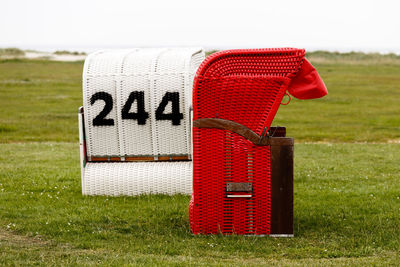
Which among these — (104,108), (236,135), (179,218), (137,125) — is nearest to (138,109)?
(137,125)

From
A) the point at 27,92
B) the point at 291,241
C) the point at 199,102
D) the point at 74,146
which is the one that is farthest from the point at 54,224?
the point at 27,92

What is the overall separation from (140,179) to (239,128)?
3.02 meters

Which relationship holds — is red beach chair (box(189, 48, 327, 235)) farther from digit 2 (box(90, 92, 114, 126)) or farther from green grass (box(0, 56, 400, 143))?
green grass (box(0, 56, 400, 143))

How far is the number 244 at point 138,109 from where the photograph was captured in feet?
30.6

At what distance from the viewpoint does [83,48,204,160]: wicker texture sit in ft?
30.6

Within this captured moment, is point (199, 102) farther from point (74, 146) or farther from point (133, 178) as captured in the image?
point (74, 146)

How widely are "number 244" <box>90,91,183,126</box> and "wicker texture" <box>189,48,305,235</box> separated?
2440 millimetres

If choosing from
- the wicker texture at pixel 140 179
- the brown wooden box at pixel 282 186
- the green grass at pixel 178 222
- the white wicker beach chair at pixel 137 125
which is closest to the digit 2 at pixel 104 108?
the white wicker beach chair at pixel 137 125

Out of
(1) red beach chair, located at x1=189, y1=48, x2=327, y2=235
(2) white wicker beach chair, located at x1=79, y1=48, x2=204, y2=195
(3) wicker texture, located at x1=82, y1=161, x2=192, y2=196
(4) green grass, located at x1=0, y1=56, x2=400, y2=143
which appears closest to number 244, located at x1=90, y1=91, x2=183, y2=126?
(2) white wicker beach chair, located at x1=79, y1=48, x2=204, y2=195

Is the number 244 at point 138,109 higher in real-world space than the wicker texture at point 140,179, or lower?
higher

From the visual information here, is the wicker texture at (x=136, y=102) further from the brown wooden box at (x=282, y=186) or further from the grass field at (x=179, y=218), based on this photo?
the brown wooden box at (x=282, y=186)

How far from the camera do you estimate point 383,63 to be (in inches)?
2185

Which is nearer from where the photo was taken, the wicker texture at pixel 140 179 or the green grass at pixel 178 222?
the green grass at pixel 178 222

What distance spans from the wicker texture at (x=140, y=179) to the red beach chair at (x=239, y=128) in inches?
88.0
